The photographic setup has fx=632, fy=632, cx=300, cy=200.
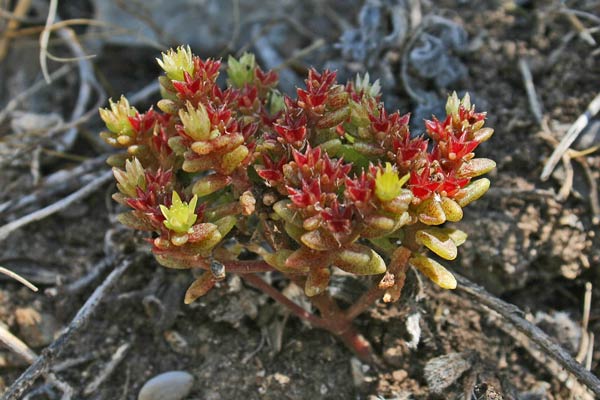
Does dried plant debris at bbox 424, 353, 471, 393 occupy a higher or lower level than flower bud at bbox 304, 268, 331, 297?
lower

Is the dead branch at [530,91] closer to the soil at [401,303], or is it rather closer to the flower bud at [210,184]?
the soil at [401,303]

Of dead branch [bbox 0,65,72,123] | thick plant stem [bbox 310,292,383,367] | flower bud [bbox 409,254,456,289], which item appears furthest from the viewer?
dead branch [bbox 0,65,72,123]

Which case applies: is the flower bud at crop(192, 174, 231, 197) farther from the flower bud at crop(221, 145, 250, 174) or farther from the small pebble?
the small pebble

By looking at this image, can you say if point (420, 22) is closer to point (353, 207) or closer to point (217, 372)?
point (353, 207)

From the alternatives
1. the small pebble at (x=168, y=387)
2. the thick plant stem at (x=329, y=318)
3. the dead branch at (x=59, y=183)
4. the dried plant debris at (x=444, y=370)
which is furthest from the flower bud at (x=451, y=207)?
the dead branch at (x=59, y=183)

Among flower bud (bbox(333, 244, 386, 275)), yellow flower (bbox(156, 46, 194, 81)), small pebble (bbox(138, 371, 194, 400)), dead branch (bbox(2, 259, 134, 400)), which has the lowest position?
small pebble (bbox(138, 371, 194, 400))

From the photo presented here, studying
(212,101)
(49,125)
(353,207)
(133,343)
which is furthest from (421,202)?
(49,125)

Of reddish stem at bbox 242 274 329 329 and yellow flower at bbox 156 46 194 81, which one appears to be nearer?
yellow flower at bbox 156 46 194 81

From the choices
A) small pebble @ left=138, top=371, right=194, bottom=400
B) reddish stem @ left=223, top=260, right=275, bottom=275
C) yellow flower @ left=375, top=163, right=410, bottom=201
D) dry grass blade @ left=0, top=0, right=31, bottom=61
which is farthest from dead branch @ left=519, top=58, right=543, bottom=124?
dry grass blade @ left=0, top=0, right=31, bottom=61

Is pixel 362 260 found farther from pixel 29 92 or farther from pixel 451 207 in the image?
pixel 29 92
